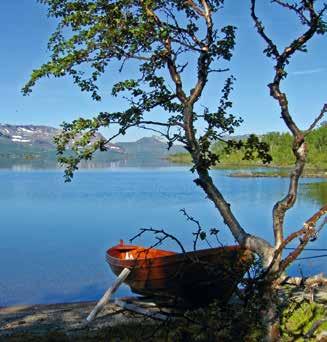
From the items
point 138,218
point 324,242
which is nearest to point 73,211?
point 138,218

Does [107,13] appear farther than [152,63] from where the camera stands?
No

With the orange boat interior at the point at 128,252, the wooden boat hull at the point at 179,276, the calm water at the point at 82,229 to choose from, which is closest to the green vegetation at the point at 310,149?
the calm water at the point at 82,229

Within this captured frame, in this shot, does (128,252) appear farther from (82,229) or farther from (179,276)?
(82,229)

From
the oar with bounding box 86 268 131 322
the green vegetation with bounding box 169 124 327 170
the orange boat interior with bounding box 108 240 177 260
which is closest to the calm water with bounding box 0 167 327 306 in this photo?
the orange boat interior with bounding box 108 240 177 260

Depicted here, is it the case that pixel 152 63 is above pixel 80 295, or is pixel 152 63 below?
above

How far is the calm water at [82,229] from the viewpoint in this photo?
18.4m

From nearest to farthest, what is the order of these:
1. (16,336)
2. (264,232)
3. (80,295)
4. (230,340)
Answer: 1. (230,340)
2. (16,336)
3. (80,295)
4. (264,232)

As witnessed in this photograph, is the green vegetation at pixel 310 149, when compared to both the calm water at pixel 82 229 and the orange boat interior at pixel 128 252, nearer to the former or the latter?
the calm water at pixel 82 229

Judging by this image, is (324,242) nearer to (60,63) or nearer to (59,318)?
(59,318)

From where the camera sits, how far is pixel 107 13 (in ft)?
18.6

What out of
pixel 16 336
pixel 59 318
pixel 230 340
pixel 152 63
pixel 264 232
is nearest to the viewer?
pixel 230 340

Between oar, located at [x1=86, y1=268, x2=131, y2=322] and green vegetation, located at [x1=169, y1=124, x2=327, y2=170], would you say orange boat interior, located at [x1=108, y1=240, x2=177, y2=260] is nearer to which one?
oar, located at [x1=86, y1=268, x2=131, y2=322]

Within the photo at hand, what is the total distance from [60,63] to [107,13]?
0.76 m

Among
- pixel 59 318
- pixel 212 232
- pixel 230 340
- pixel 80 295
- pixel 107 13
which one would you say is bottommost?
pixel 80 295
